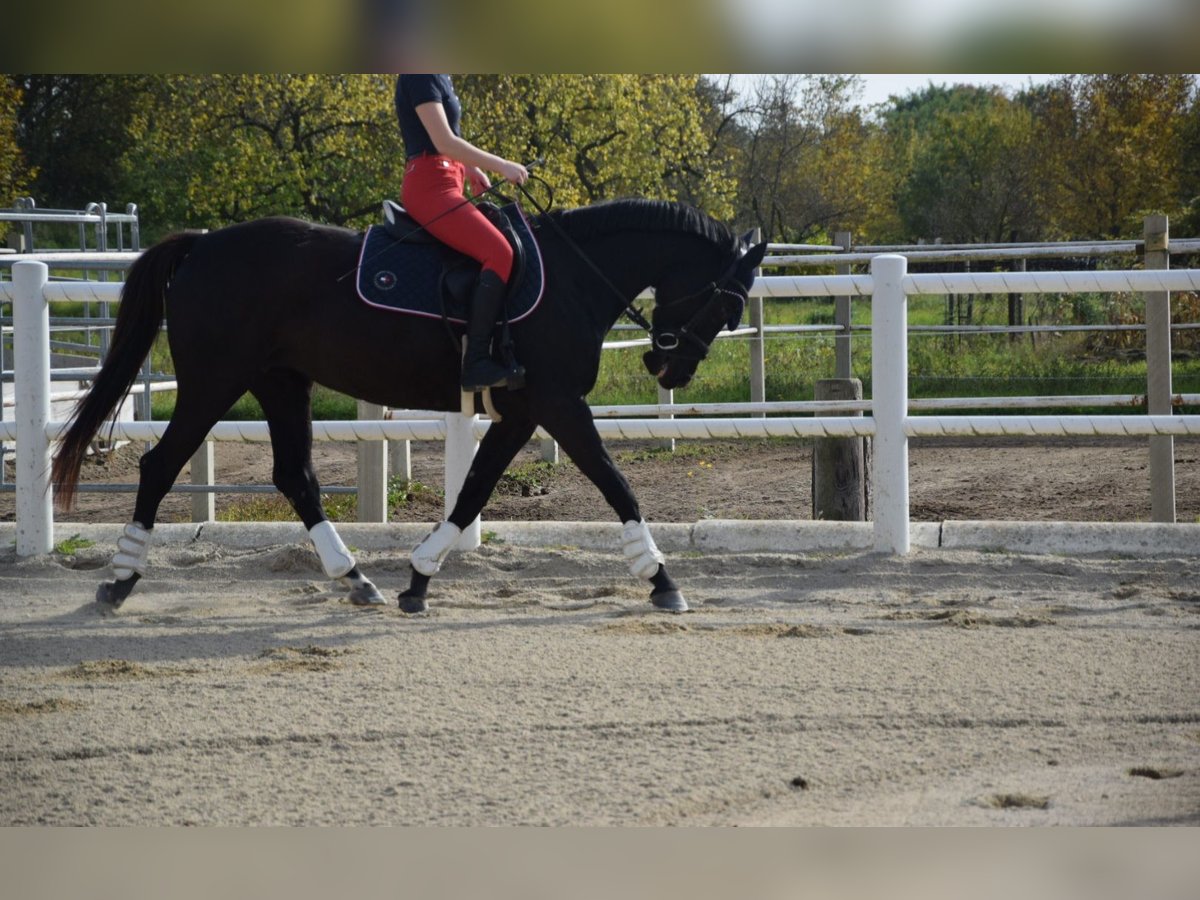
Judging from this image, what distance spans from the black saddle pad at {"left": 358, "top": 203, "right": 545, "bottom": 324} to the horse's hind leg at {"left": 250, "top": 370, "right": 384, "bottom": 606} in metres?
0.71

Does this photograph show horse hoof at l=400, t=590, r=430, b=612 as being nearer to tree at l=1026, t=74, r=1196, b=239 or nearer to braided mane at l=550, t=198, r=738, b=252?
braided mane at l=550, t=198, r=738, b=252

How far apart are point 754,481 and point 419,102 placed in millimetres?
6373

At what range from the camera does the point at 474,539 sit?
269 inches

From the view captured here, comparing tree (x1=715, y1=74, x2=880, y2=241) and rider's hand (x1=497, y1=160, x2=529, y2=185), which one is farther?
tree (x1=715, y1=74, x2=880, y2=241)

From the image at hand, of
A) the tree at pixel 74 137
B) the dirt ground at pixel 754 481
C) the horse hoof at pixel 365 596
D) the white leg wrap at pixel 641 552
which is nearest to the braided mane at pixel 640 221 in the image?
the white leg wrap at pixel 641 552

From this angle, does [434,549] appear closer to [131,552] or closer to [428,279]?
[428,279]

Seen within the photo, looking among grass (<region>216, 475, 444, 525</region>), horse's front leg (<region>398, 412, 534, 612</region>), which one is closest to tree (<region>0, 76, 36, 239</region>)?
grass (<region>216, 475, 444, 525</region>)

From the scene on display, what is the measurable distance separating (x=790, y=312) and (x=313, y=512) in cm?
2366

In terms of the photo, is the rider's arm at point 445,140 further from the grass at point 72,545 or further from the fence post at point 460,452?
the grass at point 72,545

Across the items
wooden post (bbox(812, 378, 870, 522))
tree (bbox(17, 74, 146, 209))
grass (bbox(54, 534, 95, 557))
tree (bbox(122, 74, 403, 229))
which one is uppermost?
tree (bbox(17, 74, 146, 209))

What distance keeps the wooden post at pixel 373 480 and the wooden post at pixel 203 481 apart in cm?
121

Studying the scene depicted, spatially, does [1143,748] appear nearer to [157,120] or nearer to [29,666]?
[29,666]

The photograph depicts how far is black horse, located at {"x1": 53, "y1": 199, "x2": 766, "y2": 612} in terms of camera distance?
18.6 ft
